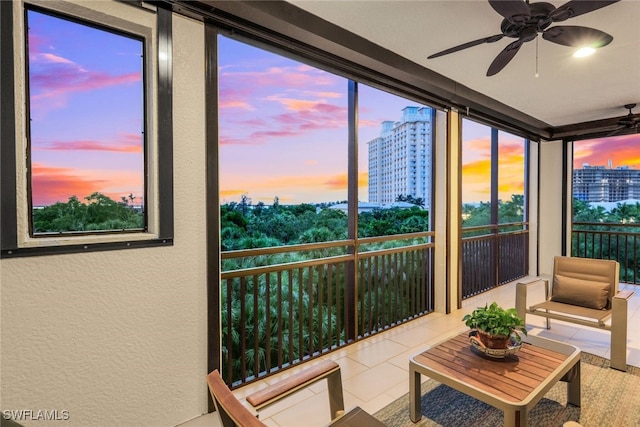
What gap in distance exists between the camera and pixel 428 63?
3.21 meters

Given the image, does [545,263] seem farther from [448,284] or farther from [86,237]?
[86,237]

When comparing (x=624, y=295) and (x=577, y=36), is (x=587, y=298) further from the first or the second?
(x=577, y=36)

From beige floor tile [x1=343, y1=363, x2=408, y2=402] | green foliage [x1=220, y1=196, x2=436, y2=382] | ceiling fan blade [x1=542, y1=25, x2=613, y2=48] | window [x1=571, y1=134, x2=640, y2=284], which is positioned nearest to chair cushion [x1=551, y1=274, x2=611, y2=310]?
green foliage [x1=220, y1=196, x2=436, y2=382]

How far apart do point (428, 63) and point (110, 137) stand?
280cm

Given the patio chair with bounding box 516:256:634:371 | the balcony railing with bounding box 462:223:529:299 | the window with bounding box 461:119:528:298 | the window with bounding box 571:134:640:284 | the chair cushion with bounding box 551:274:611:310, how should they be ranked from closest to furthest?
the patio chair with bounding box 516:256:634:371 < the chair cushion with bounding box 551:274:611:310 < the balcony railing with bounding box 462:223:529:299 < the window with bounding box 461:119:528:298 < the window with bounding box 571:134:640:284

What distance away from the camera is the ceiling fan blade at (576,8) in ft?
5.46

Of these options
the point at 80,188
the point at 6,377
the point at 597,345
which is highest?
the point at 80,188

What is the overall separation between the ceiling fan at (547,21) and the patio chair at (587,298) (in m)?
2.20

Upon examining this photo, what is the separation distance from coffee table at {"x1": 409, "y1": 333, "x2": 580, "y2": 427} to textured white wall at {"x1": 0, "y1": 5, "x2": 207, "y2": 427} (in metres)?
1.47

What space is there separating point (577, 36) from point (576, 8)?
0.36 meters

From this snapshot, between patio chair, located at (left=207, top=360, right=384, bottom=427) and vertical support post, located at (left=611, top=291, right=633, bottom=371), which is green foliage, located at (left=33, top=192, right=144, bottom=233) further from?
vertical support post, located at (left=611, top=291, right=633, bottom=371)

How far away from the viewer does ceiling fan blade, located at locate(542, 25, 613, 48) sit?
6.39 feet

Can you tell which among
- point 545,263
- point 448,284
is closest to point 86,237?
point 448,284

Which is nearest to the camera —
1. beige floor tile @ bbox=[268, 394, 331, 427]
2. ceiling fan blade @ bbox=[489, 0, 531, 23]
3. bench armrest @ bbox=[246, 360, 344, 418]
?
bench armrest @ bbox=[246, 360, 344, 418]
